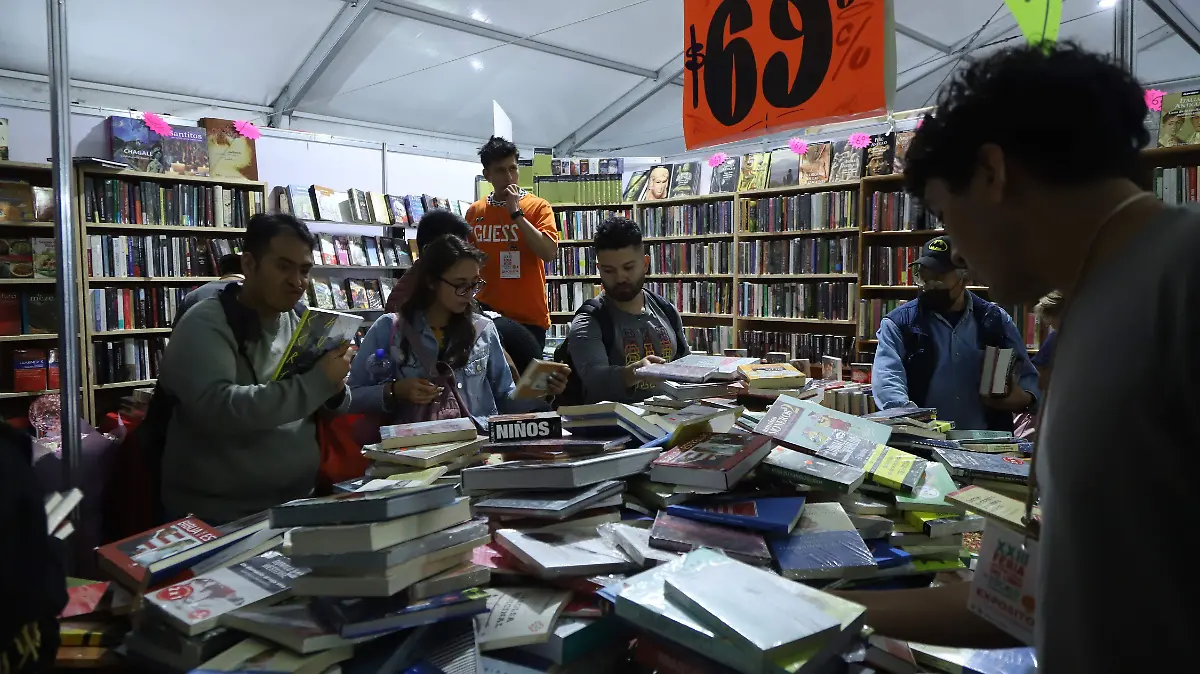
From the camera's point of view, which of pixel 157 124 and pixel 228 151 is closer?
pixel 157 124

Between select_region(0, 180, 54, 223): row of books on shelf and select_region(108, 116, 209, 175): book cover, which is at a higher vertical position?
select_region(108, 116, 209, 175): book cover

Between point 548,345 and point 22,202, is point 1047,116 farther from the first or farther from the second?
point 22,202

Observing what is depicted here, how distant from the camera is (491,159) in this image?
324 centimetres

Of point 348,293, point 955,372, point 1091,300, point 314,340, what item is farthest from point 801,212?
point 1091,300

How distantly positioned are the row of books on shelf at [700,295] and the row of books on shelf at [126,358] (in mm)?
3846

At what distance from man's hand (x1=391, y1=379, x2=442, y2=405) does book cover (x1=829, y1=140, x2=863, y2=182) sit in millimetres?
4131

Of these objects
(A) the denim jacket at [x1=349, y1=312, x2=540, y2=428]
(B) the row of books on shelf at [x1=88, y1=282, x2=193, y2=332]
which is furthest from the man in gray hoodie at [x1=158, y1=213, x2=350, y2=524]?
(B) the row of books on shelf at [x1=88, y1=282, x2=193, y2=332]

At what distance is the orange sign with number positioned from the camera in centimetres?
197

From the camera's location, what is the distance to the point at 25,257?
4523 mm

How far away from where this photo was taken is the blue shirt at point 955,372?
268cm

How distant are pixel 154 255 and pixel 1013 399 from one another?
5380 mm

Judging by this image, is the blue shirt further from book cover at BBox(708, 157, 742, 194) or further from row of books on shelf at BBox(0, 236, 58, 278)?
row of books on shelf at BBox(0, 236, 58, 278)

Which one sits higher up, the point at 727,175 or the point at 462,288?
the point at 727,175

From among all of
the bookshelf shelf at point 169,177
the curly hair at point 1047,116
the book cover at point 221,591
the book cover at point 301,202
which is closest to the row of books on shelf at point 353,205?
the book cover at point 301,202
